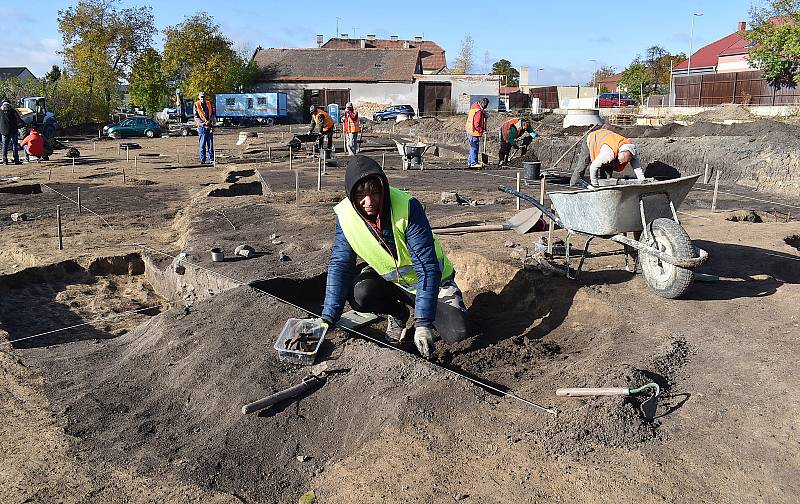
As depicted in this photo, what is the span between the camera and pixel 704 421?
3.35m

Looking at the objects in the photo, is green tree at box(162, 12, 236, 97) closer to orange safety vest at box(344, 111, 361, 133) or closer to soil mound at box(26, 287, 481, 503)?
orange safety vest at box(344, 111, 361, 133)

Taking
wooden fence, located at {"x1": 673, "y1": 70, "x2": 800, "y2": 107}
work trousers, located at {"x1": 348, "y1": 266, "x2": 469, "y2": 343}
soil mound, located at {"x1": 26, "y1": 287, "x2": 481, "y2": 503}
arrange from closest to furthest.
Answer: soil mound, located at {"x1": 26, "y1": 287, "x2": 481, "y2": 503} → work trousers, located at {"x1": 348, "y1": 266, "x2": 469, "y2": 343} → wooden fence, located at {"x1": 673, "y1": 70, "x2": 800, "y2": 107}

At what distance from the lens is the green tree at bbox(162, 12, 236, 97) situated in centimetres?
4528

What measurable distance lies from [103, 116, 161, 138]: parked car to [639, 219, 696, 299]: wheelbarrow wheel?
3064 cm

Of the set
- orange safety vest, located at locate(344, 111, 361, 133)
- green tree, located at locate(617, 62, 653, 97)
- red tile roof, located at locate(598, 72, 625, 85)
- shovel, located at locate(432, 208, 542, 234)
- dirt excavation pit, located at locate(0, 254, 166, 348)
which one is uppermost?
red tile roof, located at locate(598, 72, 625, 85)

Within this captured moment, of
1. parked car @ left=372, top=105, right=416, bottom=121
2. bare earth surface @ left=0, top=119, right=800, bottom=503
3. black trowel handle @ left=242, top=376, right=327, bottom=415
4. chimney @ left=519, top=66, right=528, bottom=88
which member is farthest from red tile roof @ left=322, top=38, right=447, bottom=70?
black trowel handle @ left=242, top=376, right=327, bottom=415

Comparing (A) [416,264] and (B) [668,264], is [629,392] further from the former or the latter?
(B) [668,264]

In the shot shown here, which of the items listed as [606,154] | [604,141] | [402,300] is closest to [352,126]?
[604,141]

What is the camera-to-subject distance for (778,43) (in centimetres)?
2720

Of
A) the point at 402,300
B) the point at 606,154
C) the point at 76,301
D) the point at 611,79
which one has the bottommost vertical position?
the point at 76,301

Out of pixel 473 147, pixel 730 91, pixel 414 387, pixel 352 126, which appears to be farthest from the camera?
pixel 730 91

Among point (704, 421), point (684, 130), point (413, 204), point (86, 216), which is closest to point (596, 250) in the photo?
point (413, 204)

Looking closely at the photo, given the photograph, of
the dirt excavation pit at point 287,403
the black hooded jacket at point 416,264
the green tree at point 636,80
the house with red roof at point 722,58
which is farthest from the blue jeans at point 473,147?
the green tree at point 636,80

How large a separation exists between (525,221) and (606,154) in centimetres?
136
